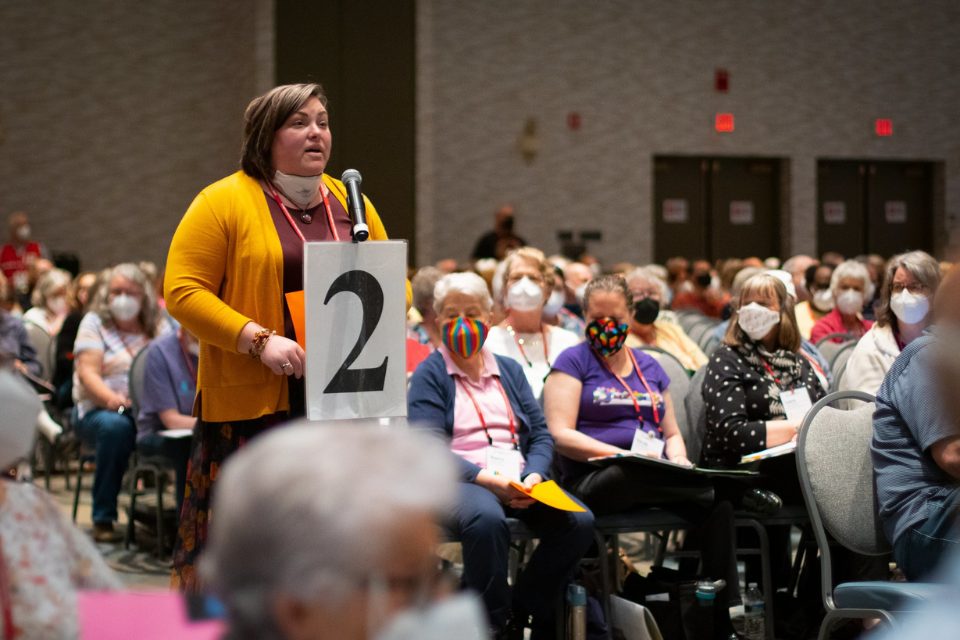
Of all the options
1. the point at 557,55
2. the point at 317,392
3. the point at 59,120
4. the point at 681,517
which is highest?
the point at 557,55

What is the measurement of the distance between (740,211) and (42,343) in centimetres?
1102

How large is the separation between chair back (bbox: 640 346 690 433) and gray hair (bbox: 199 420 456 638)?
3777 millimetres

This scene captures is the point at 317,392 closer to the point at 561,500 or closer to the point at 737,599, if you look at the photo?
the point at 561,500

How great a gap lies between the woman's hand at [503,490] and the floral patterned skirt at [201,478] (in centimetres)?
110

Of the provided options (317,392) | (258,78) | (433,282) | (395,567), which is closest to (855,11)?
(258,78)

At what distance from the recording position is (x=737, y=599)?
417 cm

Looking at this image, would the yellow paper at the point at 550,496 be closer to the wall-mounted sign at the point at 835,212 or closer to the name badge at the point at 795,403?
the name badge at the point at 795,403

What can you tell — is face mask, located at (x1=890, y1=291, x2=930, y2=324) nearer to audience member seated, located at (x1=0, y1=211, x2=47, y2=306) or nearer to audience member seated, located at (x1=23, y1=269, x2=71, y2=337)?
audience member seated, located at (x1=23, y1=269, x2=71, y2=337)

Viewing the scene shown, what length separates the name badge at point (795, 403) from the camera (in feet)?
14.7

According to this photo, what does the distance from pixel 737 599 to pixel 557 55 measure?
38.0 ft

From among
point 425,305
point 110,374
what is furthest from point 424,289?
point 110,374

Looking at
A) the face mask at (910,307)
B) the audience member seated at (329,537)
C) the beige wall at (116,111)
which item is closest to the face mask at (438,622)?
the audience member seated at (329,537)

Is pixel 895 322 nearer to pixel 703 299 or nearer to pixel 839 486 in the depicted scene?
pixel 839 486

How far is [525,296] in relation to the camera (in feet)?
17.5
